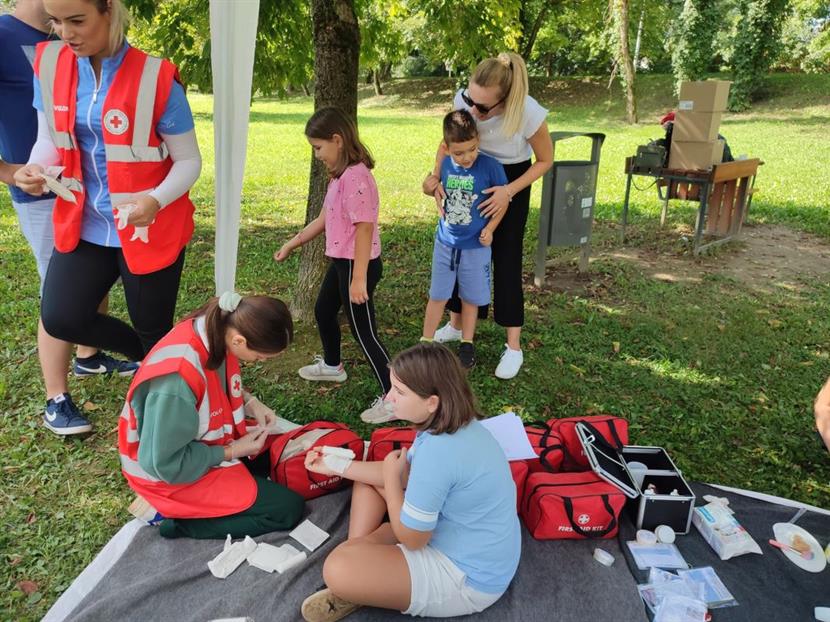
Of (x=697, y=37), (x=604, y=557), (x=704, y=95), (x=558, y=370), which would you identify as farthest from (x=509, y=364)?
(x=697, y=37)

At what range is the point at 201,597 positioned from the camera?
7.41ft

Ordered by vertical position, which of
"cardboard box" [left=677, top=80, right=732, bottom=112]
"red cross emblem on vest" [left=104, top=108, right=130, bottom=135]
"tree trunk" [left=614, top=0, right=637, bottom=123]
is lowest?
"red cross emblem on vest" [left=104, top=108, right=130, bottom=135]

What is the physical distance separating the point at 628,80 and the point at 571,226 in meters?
17.0

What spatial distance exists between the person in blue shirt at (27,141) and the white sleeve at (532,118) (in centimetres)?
248

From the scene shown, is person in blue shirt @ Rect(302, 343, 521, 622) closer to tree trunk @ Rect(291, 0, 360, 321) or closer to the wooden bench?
tree trunk @ Rect(291, 0, 360, 321)

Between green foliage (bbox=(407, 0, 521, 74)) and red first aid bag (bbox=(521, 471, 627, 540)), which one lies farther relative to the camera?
green foliage (bbox=(407, 0, 521, 74))

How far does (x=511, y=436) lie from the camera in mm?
2926

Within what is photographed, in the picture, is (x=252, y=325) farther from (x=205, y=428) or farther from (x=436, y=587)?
(x=436, y=587)

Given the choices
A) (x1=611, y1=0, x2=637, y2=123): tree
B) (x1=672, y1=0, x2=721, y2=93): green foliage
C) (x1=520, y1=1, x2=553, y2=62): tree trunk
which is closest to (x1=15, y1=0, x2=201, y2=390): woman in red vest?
(x1=611, y1=0, x2=637, y2=123): tree

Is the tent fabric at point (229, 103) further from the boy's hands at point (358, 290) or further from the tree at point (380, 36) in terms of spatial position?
the tree at point (380, 36)

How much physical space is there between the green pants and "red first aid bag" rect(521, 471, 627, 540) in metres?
1.02

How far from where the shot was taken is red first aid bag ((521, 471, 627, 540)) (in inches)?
100

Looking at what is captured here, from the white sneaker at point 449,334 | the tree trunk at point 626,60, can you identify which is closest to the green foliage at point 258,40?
the white sneaker at point 449,334

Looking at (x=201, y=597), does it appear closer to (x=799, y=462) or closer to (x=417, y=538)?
(x=417, y=538)
